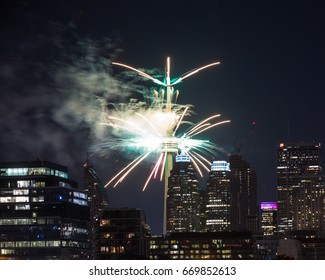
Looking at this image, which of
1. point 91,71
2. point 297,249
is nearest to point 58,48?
point 91,71

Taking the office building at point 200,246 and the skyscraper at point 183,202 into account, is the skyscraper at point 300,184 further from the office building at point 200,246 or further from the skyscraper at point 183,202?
the skyscraper at point 183,202

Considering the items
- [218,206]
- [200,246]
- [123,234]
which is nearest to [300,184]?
[200,246]

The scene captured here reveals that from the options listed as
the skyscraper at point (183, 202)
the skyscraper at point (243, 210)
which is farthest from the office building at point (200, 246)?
the skyscraper at point (243, 210)

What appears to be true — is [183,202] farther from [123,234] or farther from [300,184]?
[300,184]

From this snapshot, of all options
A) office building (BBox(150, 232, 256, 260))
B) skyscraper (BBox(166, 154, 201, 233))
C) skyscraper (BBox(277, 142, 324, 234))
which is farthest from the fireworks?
office building (BBox(150, 232, 256, 260))

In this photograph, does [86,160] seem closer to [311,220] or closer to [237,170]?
[237,170]
